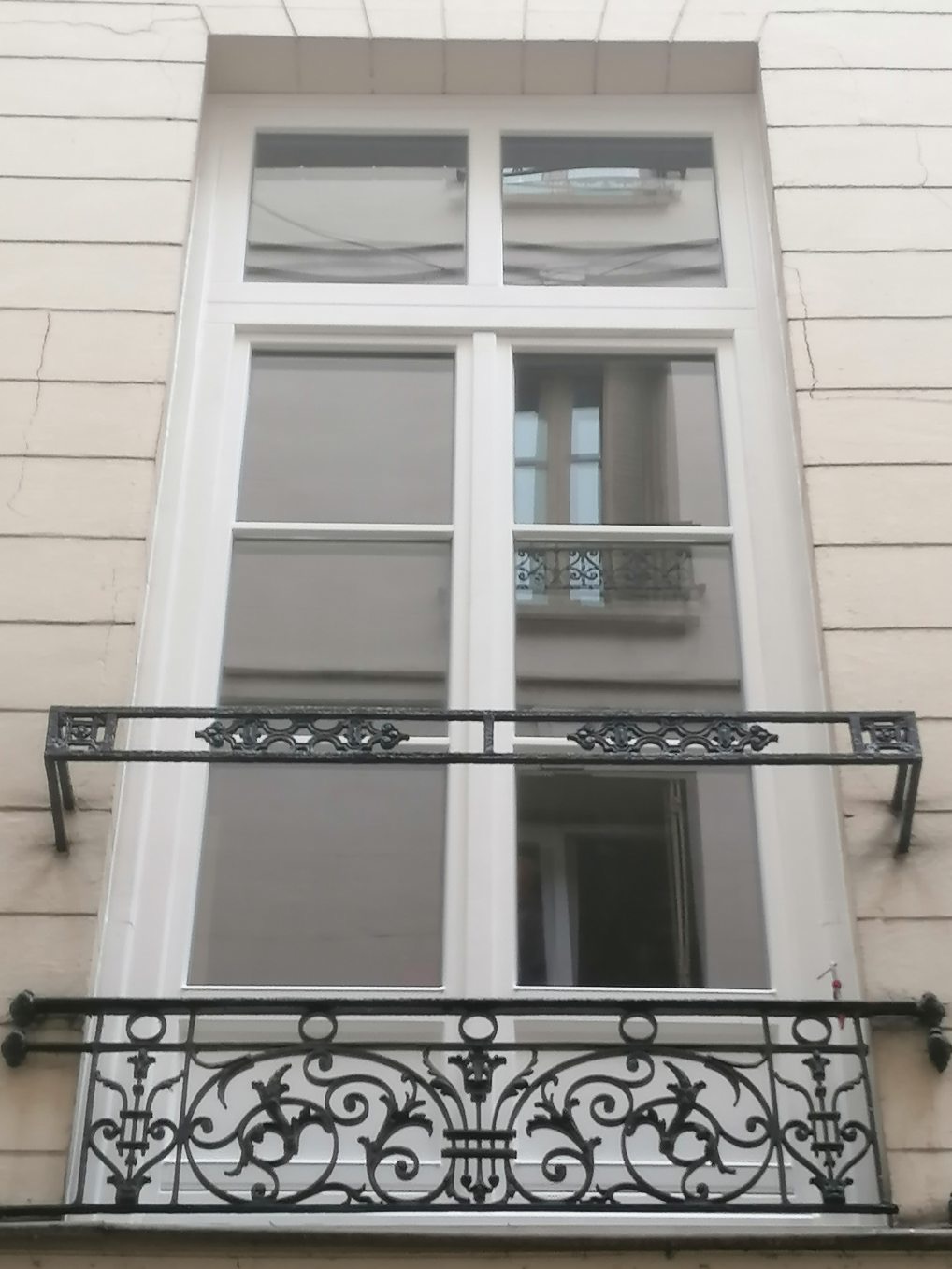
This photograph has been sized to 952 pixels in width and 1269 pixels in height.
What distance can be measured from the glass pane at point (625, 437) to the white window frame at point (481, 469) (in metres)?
0.06

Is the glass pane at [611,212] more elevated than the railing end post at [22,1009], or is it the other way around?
the glass pane at [611,212]

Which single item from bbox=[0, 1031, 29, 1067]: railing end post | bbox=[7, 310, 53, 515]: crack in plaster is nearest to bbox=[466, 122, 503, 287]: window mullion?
bbox=[7, 310, 53, 515]: crack in plaster

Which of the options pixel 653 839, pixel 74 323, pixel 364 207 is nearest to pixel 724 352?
pixel 364 207

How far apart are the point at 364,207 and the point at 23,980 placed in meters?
2.87

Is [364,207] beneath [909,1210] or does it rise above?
above

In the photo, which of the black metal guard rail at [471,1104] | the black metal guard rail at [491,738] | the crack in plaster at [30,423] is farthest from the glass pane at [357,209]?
the black metal guard rail at [471,1104]

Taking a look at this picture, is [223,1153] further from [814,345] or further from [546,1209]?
[814,345]

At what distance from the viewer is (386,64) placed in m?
5.09

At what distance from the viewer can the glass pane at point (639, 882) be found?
355cm

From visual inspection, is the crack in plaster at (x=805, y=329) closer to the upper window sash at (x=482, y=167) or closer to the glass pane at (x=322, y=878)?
the upper window sash at (x=482, y=167)

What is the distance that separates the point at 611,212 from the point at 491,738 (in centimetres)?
237

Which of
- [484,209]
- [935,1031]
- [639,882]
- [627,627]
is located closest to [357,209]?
[484,209]

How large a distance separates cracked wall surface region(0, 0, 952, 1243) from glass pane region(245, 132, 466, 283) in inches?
9.7

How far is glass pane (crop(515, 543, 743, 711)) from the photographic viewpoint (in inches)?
156
